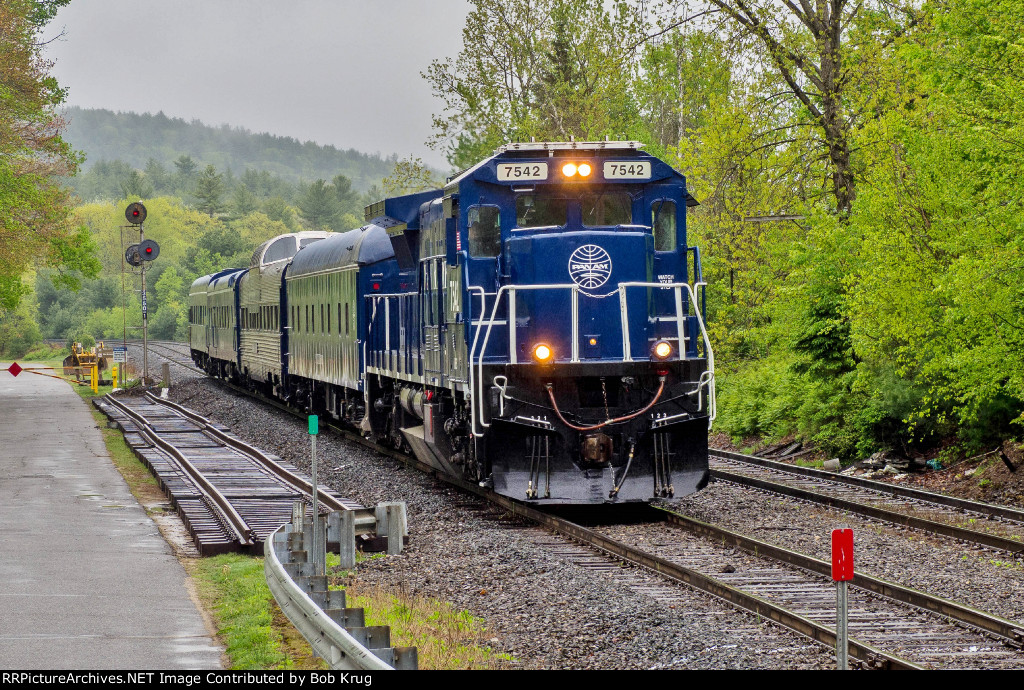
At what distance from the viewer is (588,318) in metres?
13.8

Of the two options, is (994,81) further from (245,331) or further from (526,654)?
(245,331)

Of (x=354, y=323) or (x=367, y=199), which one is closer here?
(x=354, y=323)

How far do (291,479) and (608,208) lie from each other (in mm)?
6999

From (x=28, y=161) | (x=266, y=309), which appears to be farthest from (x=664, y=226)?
(x=28, y=161)

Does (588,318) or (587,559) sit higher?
(588,318)

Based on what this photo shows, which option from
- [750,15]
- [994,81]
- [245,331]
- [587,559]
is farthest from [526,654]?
[245,331]

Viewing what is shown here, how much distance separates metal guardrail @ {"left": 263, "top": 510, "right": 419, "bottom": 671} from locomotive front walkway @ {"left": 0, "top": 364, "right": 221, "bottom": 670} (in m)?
0.65

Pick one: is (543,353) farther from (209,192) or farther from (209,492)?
(209,192)

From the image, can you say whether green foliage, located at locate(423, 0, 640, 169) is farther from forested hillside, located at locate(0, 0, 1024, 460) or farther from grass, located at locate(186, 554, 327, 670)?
grass, located at locate(186, 554, 327, 670)

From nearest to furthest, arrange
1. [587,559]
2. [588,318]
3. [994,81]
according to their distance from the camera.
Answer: [587,559]
[588,318]
[994,81]

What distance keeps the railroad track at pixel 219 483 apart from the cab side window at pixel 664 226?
472 cm

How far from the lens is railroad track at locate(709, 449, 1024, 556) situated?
12.7 metres

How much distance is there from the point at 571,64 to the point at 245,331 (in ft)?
47.3

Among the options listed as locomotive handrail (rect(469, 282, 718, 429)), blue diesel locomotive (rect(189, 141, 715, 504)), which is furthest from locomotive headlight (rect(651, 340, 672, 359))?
locomotive handrail (rect(469, 282, 718, 429))
